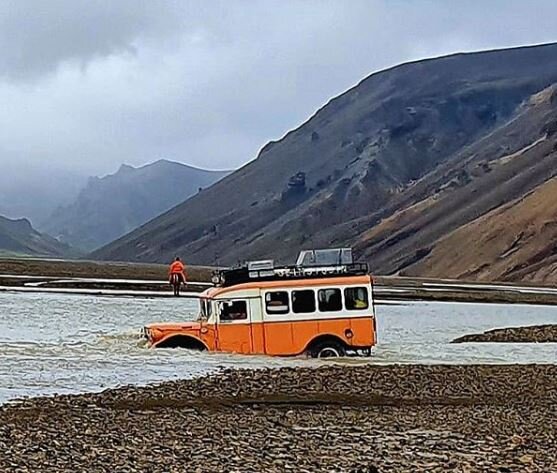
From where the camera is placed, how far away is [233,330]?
32344 millimetres

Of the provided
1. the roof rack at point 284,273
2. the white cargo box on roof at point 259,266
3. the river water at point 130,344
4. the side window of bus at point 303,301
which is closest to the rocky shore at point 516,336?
the river water at point 130,344

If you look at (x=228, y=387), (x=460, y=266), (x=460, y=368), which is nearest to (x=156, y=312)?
(x=460, y=368)

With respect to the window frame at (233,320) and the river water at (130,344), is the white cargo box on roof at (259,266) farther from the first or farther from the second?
the river water at (130,344)

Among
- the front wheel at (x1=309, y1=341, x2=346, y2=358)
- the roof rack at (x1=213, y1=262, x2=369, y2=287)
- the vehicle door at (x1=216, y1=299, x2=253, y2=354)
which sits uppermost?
the roof rack at (x1=213, y1=262, x2=369, y2=287)

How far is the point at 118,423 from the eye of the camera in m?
18.8

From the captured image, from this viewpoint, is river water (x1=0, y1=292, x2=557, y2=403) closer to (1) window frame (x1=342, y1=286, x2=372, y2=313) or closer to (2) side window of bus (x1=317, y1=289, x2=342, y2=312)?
(1) window frame (x1=342, y1=286, x2=372, y2=313)

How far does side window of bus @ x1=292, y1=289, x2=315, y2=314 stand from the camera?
1261 inches

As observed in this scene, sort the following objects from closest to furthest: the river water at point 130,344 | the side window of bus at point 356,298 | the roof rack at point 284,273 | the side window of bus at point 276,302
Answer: the river water at point 130,344
the side window of bus at point 276,302
the side window of bus at point 356,298
the roof rack at point 284,273

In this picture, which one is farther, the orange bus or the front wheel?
the front wheel

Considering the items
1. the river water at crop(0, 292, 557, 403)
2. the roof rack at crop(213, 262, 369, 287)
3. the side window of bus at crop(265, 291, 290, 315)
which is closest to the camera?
the river water at crop(0, 292, 557, 403)

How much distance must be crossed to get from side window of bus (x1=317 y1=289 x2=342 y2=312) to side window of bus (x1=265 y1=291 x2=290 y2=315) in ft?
3.07

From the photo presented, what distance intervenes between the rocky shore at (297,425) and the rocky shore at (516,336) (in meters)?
13.0

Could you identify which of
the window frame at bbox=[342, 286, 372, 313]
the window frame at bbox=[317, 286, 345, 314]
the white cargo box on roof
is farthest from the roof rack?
the window frame at bbox=[342, 286, 372, 313]

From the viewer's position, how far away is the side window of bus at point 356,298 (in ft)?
105
